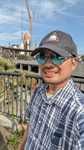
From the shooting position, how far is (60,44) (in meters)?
1.06

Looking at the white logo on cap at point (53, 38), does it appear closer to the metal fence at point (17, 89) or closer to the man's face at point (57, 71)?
the man's face at point (57, 71)

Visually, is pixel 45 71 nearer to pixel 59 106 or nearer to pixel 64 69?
pixel 64 69

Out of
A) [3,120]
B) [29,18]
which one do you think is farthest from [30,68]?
[29,18]

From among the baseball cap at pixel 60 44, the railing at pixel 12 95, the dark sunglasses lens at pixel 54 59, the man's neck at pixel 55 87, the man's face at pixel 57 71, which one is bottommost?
the railing at pixel 12 95

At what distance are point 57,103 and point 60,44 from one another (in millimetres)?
473

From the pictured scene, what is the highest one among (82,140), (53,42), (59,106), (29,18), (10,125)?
(29,18)

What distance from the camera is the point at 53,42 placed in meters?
1.08

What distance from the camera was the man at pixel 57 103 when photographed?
94 centimetres

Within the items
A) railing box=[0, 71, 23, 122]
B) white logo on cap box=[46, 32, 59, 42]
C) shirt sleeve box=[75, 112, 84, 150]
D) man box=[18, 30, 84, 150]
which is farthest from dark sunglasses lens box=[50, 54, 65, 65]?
railing box=[0, 71, 23, 122]

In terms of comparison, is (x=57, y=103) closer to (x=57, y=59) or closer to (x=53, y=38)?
(x=57, y=59)

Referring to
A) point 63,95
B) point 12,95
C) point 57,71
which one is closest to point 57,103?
point 63,95

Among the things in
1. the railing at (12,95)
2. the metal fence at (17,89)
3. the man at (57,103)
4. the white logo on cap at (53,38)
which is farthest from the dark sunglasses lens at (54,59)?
the railing at (12,95)

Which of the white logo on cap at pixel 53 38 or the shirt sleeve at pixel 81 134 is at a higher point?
the white logo on cap at pixel 53 38

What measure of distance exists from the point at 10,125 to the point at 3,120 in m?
0.34
